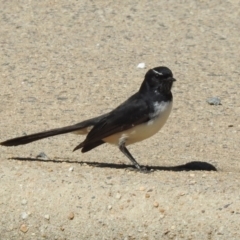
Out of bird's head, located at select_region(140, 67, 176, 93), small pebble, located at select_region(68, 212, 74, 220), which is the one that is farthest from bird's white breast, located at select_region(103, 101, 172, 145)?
small pebble, located at select_region(68, 212, 74, 220)

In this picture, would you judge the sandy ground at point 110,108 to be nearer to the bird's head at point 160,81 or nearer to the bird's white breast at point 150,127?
the bird's white breast at point 150,127

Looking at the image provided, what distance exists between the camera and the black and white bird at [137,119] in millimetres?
8617

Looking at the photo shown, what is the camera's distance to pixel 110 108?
1137 centimetres

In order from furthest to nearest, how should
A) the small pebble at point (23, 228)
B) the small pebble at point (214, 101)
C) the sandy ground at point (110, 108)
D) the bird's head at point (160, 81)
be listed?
the small pebble at point (214, 101) → the bird's head at point (160, 81) → the small pebble at point (23, 228) → the sandy ground at point (110, 108)

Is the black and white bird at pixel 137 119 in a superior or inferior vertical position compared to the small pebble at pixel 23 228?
superior

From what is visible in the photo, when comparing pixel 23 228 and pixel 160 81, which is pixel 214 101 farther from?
pixel 23 228

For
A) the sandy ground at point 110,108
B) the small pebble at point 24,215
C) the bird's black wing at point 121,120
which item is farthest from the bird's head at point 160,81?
the small pebble at point 24,215

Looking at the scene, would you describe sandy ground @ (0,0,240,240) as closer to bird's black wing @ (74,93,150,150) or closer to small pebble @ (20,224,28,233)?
small pebble @ (20,224,28,233)

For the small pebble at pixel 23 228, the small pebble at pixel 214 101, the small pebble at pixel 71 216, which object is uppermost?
the small pebble at pixel 71 216

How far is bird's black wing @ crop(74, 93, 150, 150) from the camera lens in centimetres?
861

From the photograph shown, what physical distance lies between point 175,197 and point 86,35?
19.5 feet

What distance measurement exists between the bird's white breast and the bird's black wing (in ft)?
0.18

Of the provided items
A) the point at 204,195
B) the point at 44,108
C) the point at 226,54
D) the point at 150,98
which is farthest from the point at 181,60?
the point at 204,195

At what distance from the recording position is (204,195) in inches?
315
